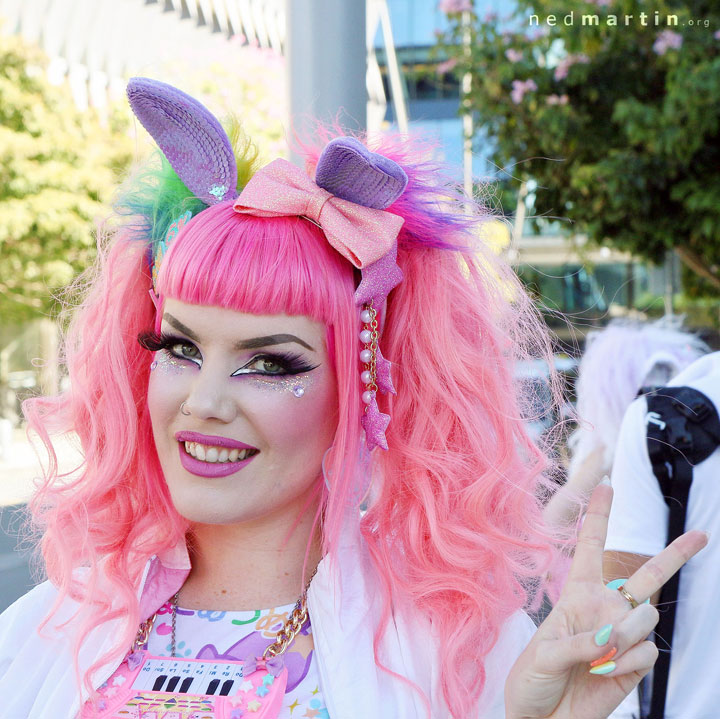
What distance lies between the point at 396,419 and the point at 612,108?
4582mm

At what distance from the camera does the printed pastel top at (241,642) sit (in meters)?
1.66

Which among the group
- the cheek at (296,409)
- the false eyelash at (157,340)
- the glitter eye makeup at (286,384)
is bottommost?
the cheek at (296,409)

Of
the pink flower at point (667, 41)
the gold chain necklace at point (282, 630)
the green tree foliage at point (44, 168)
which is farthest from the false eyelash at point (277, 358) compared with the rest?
the green tree foliage at point (44, 168)

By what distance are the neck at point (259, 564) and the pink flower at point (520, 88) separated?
465 centimetres

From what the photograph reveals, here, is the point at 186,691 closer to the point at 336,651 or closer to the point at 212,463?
the point at 336,651

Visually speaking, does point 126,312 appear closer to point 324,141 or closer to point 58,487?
point 58,487

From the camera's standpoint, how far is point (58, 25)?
16422 mm

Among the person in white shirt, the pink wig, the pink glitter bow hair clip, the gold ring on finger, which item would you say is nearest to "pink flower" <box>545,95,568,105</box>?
the person in white shirt

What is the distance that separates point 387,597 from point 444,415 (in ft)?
1.22

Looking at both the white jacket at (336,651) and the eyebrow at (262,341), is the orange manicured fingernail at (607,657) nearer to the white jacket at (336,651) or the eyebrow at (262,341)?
the white jacket at (336,651)

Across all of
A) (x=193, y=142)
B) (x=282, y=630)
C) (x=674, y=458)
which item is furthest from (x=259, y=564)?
(x=674, y=458)

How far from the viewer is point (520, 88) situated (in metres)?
5.86

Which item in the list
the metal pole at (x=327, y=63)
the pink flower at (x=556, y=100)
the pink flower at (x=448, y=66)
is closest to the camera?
the metal pole at (x=327, y=63)

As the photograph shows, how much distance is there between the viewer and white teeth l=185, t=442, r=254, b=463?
1.67 metres
